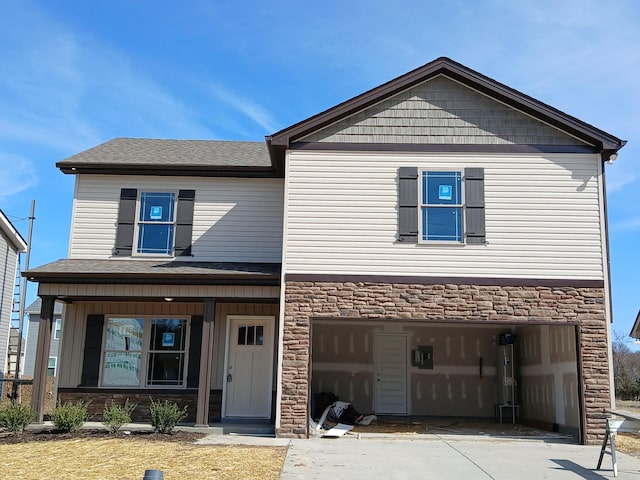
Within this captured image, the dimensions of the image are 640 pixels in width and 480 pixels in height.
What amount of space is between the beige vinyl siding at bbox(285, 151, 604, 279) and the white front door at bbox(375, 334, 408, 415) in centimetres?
538

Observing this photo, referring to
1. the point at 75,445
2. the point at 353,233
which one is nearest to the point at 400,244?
the point at 353,233

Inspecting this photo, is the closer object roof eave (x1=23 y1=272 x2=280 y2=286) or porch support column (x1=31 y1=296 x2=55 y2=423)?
porch support column (x1=31 y1=296 x2=55 y2=423)

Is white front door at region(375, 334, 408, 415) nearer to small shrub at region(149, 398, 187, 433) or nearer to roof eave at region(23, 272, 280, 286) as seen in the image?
roof eave at region(23, 272, 280, 286)

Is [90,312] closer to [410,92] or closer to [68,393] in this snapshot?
[68,393]

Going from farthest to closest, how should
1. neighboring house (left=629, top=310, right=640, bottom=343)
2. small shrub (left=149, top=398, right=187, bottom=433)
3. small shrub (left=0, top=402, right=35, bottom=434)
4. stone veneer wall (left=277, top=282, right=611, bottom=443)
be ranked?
neighboring house (left=629, top=310, right=640, bottom=343)
stone veneer wall (left=277, top=282, right=611, bottom=443)
small shrub (left=149, top=398, right=187, bottom=433)
small shrub (left=0, top=402, right=35, bottom=434)

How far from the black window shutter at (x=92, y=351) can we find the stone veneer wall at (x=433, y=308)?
15.7 ft

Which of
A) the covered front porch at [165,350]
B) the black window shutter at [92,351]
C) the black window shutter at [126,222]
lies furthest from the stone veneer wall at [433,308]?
the black window shutter at [92,351]

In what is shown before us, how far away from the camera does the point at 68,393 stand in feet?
47.2

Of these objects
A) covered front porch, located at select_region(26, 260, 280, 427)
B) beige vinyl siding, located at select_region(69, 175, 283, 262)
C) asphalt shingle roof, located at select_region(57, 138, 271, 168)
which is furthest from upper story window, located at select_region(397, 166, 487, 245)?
asphalt shingle roof, located at select_region(57, 138, 271, 168)

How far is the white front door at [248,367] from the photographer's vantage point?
1441 cm

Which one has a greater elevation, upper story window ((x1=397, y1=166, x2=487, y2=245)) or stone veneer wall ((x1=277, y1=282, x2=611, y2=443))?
upper story window ((x1=397, y1=166, x2=487, y2=245))

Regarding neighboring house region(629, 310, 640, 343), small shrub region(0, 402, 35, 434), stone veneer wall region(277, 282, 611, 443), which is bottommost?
small shrub region(0, 402, 35, 434)

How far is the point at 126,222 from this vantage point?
1481 cm

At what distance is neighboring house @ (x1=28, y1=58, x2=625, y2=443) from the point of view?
41.2ft
